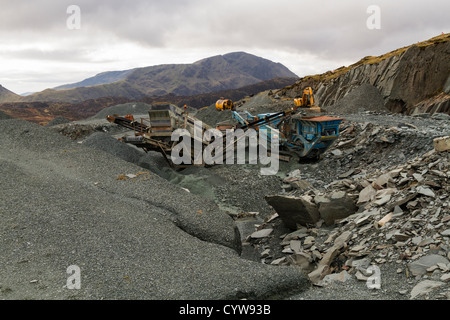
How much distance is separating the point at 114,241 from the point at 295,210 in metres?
5.34

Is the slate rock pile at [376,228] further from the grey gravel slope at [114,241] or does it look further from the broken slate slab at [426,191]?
the grey gravel slope at [114,241]

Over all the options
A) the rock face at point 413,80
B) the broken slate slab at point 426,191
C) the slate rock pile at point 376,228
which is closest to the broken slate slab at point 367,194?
→ the slate rock pile at point 376,228

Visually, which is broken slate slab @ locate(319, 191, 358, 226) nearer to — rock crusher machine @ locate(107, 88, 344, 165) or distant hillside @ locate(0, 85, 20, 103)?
rock crusher machine @ locate(107, 88, 344, 165)

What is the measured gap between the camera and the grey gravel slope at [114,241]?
212 inches

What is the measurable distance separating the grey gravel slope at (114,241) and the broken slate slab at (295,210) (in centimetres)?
178

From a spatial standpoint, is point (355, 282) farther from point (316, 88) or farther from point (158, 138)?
point (316, 88)

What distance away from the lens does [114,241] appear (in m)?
6.73

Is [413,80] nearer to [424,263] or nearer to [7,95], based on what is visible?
[424,263]

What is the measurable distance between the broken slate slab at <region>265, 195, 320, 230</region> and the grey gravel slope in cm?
178

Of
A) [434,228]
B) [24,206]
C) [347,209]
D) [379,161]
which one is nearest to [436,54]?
[379,161]

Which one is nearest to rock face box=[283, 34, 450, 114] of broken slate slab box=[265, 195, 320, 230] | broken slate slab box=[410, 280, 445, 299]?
Result: broken slate slab box=[265, 195, 320, 230]

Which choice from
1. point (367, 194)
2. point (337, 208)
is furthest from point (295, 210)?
point (367, 194)

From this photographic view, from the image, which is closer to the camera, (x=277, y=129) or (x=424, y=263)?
(x=424, y=263)

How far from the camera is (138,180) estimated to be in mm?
10844
